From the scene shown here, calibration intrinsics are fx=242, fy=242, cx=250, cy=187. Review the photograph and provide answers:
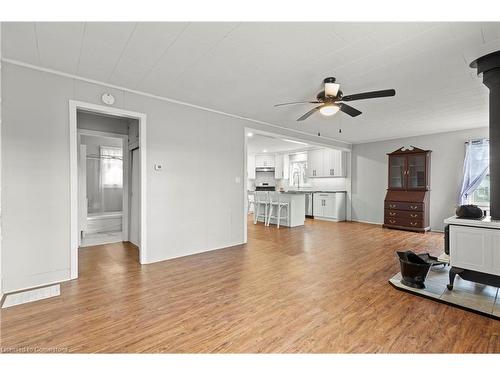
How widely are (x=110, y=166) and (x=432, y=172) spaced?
8.35 metres

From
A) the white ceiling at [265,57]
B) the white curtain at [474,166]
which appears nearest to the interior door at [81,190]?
the white ceiling at [265,57]

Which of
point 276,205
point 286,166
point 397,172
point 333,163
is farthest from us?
point 286,166

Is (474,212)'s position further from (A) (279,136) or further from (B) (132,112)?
(B) (132,112)

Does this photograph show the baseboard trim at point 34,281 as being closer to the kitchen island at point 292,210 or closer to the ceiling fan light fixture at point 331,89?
the ceiling fan light fixture at point 331,89

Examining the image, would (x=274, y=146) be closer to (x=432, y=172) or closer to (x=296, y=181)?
(x=296, y=181)


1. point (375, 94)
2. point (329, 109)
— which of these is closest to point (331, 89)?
point (329, 109)

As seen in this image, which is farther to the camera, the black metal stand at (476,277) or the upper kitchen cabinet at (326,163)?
the upper kitchen cabinet at (326,163)

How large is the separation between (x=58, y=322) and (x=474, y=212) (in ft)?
13.7

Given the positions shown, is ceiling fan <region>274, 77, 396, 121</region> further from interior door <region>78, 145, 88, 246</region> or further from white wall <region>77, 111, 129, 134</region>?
interior door <region>78, 145, 88, 246</region>

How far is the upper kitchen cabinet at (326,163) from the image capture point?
7746 mm

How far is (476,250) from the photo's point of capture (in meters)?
2.42

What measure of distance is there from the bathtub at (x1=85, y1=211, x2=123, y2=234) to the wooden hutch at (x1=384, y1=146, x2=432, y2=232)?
6.95 m

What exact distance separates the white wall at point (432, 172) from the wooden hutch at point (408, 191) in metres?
0.29

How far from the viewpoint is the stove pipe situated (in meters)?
2.36
